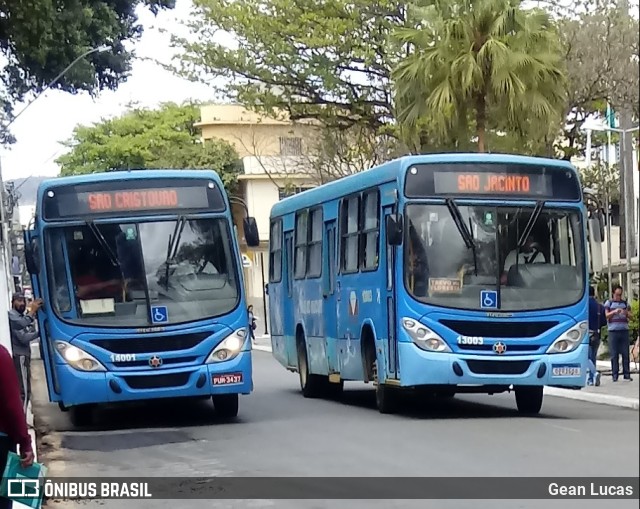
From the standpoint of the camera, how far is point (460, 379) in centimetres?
1530

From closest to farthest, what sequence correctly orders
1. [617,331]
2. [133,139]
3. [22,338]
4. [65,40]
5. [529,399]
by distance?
[529,399] < [22,338] < [65,40] < [617,331] < [133,139]

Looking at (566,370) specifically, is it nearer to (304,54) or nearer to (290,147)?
(304,54)

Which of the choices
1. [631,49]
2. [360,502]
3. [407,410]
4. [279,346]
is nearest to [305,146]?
[631,49]

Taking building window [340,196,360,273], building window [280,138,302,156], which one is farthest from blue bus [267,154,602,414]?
building window [280,138,302,156]

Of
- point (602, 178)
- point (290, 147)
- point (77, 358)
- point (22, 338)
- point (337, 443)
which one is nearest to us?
point (337, 443)

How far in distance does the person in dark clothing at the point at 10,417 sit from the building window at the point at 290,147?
37195 millimetres

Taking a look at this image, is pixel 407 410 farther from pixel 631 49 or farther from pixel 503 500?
pixel 631 49

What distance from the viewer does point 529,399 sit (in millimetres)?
16688

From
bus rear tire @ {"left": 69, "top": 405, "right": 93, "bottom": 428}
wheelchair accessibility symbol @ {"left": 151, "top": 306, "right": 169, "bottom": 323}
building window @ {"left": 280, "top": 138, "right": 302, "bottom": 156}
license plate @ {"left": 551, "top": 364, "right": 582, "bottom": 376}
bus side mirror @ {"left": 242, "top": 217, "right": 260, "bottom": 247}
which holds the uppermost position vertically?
building window @ {"left": 280, "top": 138, "right": 302, "bottom": 156}

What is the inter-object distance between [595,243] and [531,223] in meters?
0.92

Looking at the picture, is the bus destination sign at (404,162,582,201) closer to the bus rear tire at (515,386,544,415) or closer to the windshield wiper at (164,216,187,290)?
the bus rear tire at (515,386,544,415)

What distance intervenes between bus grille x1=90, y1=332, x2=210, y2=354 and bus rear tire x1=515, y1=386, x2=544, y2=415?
430 cm

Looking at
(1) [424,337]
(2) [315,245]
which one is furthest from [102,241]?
(2) [315,245]

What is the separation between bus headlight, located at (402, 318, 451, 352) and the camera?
15.4 metres
